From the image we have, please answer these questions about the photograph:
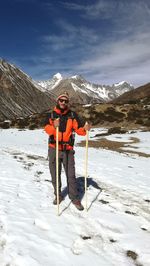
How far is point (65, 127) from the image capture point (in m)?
10.6

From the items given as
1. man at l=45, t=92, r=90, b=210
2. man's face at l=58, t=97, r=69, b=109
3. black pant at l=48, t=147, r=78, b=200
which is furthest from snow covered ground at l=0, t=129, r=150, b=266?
man's face at l=58, t=97, r=69, b=109

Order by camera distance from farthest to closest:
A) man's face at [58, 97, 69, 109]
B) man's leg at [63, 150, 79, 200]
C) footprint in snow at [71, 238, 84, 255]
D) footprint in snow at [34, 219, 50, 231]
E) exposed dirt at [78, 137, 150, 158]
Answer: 1. exposed dirt at [78, 137, 150, 158]
2. man's leg at [63, 150, 79, 200]
3. man's face at [58, 97, 69, 109]
4. footprint in snow at [34, 219, 50, 231]
5. footprint in snow at [71, 238, 84, 255]

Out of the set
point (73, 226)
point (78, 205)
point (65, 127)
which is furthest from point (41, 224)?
point (65, 127)

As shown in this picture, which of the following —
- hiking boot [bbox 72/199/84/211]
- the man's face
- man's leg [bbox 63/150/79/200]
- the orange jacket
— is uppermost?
the man's face

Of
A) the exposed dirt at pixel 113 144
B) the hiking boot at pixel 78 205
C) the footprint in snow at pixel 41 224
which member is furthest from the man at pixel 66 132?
the exposed dirt at pixel 113 144

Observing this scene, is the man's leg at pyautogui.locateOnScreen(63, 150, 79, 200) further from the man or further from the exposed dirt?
the exposed dirt

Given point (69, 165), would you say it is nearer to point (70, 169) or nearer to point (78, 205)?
point (70, 169)

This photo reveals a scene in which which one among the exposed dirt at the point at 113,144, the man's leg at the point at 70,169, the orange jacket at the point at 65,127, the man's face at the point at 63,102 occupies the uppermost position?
the man's face at the point at 63,102

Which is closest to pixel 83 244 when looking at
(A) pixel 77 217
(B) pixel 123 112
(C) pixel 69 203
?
(A) pixel 77 217

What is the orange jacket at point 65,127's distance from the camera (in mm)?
10531

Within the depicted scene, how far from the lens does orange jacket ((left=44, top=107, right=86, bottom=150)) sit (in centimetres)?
1053

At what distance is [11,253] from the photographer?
22.9 ft

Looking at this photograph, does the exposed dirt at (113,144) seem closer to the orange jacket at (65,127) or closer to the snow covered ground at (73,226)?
the snow covered ground at (73,226)

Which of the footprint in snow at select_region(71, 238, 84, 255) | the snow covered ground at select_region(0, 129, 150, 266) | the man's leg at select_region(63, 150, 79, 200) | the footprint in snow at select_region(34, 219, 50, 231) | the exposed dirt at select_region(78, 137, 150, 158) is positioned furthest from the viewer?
the exposed dirt at select_region(78, 137, 150, 158)
